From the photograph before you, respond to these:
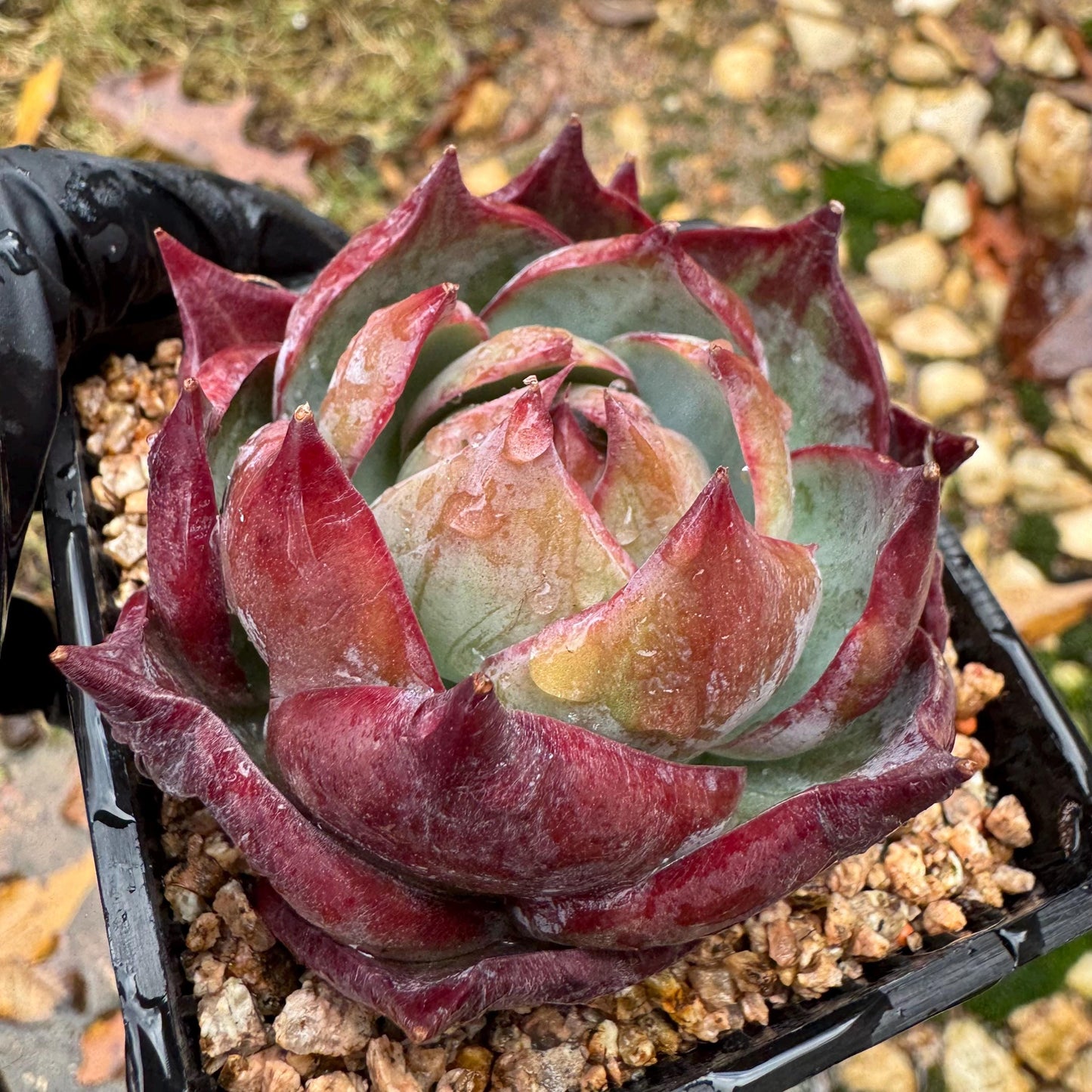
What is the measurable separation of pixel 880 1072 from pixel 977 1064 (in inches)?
3.7

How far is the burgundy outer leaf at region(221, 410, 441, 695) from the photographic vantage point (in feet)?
1.45

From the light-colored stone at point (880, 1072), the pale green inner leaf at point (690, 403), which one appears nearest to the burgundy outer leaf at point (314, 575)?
the pale green inner leaf at point (690, 403)

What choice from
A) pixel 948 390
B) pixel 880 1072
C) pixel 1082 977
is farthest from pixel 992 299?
pixel 880 1072

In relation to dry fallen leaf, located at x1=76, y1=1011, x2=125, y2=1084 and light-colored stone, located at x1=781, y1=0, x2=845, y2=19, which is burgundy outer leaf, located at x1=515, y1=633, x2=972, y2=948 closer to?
dry fallen leaf, located at x1=76, y1=1011, x2=125, y2=1084

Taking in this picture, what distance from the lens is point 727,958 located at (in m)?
0.65

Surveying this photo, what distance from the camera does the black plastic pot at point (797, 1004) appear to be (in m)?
0.57

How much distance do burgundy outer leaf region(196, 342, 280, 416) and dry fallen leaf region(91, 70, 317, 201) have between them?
79 centimetres

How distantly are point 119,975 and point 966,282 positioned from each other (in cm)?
122

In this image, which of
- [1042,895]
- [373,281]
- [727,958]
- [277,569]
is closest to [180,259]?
[373,281]

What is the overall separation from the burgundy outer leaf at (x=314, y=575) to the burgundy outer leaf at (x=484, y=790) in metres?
0.02

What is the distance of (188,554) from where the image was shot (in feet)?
1.63

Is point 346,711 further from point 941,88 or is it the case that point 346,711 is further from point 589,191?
point 941,88

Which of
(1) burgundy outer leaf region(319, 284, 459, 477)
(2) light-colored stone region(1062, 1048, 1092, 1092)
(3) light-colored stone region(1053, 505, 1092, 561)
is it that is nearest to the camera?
(1) burgundy outer leaf region(319, 284, 459, 477)

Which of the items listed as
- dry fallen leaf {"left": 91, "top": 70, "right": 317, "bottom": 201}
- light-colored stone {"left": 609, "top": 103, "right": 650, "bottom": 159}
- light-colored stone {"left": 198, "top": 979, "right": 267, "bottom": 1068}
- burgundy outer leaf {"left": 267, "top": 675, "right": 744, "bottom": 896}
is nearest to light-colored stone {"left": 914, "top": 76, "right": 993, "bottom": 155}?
light-colored stone {"left": 609, "top": 103, "right": 650, "bottom": 159}
